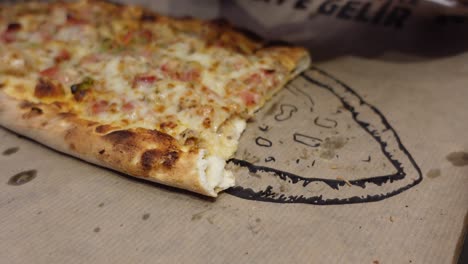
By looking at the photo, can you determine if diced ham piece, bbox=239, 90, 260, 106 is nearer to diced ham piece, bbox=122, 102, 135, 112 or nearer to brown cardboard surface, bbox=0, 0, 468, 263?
brown cardboard surface, bbox=0, 0, 468, 263

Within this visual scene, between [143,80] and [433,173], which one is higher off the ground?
[143,80]

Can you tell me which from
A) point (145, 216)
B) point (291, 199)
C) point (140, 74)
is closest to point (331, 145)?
point (291, 199)

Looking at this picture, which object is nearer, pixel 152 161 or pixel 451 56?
pixel 152 161

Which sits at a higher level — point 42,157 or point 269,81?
point 269,81

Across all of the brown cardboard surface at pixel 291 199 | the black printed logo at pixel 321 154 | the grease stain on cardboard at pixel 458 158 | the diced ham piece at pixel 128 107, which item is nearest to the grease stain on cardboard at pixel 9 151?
the brown cardboard surface at pixel 291 199

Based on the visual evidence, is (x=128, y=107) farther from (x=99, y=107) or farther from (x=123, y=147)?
(x=123, y=147)

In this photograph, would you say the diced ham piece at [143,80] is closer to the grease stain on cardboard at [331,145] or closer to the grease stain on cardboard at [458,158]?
the grease stain on cardboard at [331,145]

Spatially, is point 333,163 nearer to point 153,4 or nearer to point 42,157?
point 42,157

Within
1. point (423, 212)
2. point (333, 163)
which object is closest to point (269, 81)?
point (333, 163)
